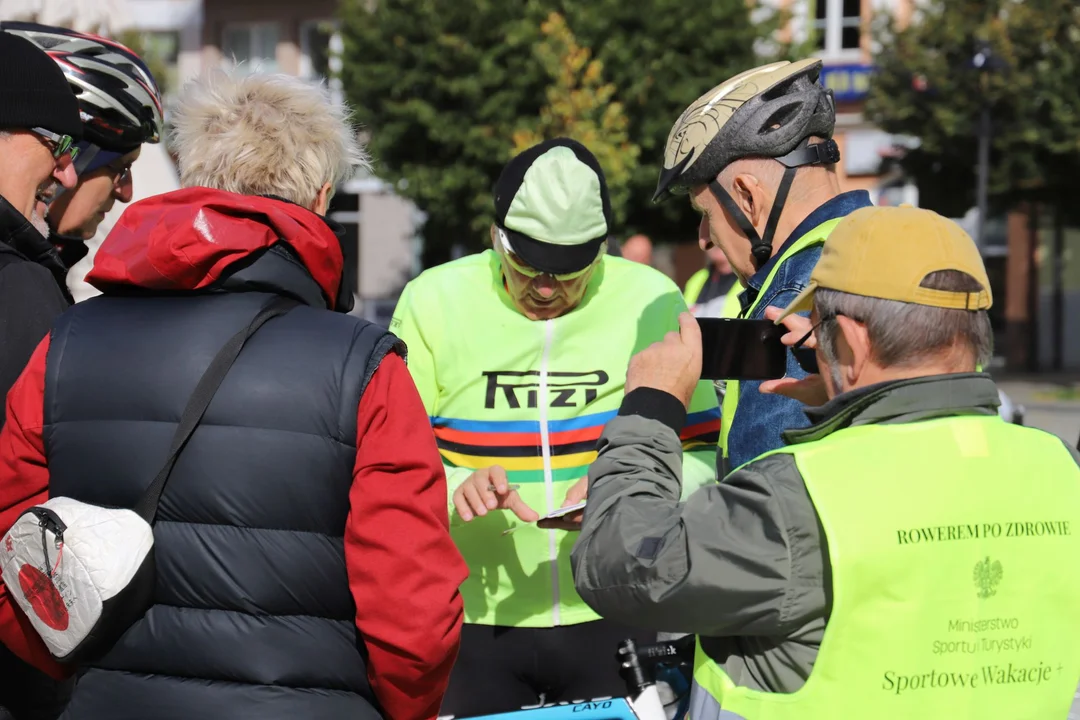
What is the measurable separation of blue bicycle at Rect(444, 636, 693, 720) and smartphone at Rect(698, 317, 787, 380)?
3.96 feet

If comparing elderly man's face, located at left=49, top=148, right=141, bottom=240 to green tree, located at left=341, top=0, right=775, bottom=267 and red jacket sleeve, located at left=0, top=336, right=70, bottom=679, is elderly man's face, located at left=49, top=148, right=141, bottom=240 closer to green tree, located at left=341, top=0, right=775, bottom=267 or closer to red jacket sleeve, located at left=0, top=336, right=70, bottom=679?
red jacket sleeve, located at left=0, top=336, right=70, bottom=679

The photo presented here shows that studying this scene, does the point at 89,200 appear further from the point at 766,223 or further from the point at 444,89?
the point at 444,89

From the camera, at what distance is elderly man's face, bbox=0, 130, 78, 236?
2.64 metres

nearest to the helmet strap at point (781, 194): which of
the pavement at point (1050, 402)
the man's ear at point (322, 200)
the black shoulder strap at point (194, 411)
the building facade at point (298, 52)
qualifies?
the man's ear at point (322, 200)

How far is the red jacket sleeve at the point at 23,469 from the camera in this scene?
2.15m

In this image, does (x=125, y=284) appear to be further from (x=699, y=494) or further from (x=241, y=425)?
(x=699, y=494)

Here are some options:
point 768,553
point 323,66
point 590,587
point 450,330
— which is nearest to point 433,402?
point 450,330

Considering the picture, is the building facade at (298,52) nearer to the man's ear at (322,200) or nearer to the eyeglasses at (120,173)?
the eyeglasses at (120,173)

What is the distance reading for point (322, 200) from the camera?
7.98 ft

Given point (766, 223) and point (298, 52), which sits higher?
point (298, 52)

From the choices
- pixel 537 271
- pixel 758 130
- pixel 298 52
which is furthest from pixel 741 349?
pixel 298 52

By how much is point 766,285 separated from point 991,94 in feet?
62.6

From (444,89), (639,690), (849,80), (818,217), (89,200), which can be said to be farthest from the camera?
(849,80)

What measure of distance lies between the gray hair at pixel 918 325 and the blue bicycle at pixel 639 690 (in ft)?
4.91
